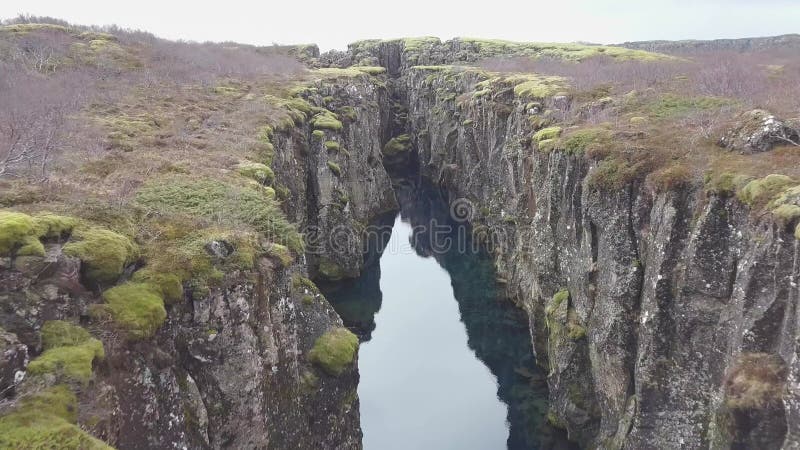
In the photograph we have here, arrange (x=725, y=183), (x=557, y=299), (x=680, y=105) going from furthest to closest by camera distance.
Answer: (x=680, y=105) < (x=557, y=299) < (x=725, y=183)

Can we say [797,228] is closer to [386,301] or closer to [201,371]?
[201,371]

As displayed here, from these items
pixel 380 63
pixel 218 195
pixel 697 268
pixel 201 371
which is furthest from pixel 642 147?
pixel 380 63

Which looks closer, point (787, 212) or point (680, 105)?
point (787, 212)

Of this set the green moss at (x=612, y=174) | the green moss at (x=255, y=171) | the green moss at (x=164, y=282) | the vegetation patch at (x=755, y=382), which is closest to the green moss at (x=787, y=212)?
the vegetation patch at (x=755, y=382)

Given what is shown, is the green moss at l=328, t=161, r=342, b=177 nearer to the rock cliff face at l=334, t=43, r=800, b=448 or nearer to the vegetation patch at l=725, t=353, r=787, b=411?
the rock cliff face at l=334, t=43, r=800, b=448

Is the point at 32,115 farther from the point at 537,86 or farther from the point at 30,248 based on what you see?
the point at 537,86

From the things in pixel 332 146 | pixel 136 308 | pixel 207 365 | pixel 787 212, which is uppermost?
pixel 787 212

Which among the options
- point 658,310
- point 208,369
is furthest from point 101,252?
point 658,310
